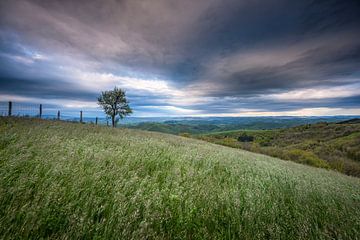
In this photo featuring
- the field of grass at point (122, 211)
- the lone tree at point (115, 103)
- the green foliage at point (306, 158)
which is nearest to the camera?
the field of grass at point (122, 211)

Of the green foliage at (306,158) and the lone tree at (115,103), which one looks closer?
the green foliage at (306,158)

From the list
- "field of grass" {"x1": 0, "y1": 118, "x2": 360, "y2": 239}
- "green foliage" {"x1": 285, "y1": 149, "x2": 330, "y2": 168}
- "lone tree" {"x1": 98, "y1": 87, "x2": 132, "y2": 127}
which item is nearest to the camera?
"field of grass" {"x1": 0, "y1": 118, "x2": 360, "y2": 239}

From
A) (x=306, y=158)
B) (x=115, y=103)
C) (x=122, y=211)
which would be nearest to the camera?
(x=122, y=211)

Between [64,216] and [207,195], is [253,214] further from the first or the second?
[64,216]

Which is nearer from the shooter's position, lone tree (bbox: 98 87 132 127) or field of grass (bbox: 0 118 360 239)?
field of grass (bbox: 0 118 360 239)

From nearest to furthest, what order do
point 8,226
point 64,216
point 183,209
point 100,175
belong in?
point 8,226, point 64,216, point 183,209, point 100,175

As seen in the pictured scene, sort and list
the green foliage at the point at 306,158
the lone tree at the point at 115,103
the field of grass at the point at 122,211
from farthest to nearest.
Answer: the lone tree at the point at 115,103
the green foliage at the point at 306,158
the field of grass at the point at 122,211

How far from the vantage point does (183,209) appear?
293 cm

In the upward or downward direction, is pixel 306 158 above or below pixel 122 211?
below

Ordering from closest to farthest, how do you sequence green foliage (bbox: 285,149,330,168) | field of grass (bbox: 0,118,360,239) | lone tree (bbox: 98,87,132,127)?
field of grass (bbox: 0,118,360,239), green foliage (bbox: 285,149,330,168), lone tree (bbox: 98,87,132,127)

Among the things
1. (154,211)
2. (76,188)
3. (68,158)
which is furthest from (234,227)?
(68,158)

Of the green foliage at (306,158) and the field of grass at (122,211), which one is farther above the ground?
the field of grass at (122,211)

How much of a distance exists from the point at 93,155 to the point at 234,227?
4071 mm

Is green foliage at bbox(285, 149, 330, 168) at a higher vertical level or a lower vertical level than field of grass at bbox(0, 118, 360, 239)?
lower
